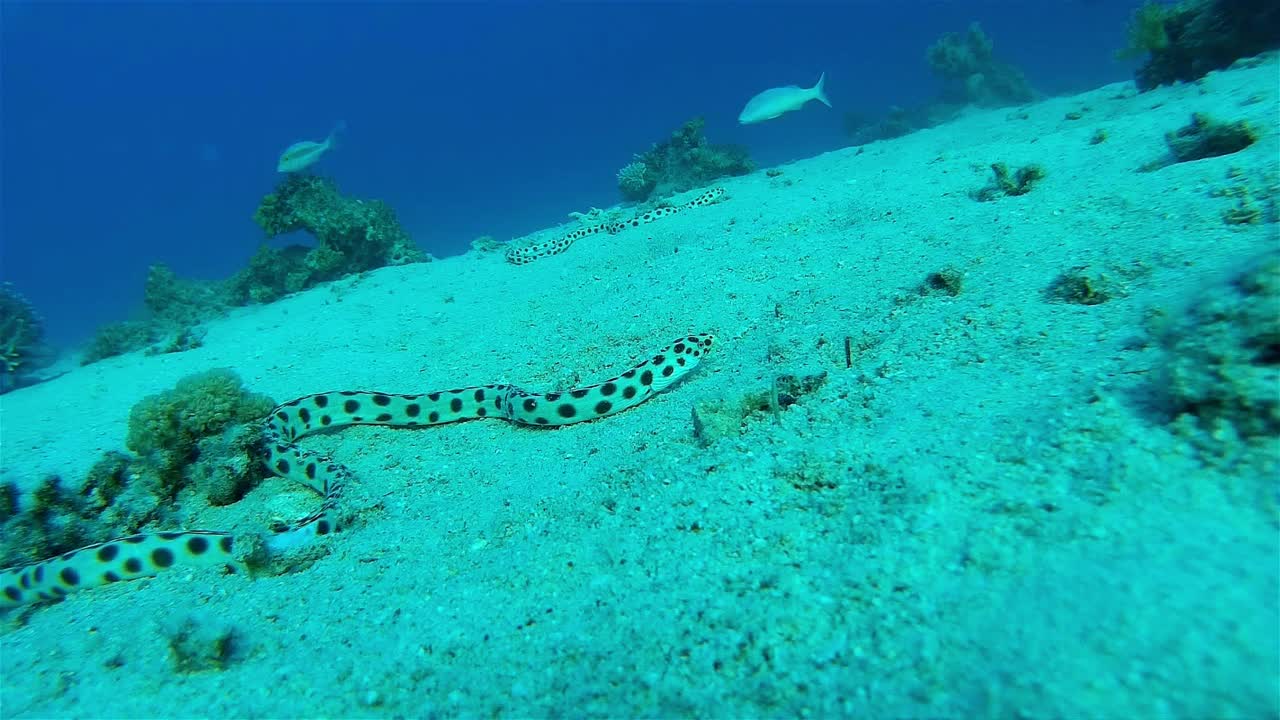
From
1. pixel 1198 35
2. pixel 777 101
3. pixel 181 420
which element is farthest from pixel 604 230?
pixel 1198 35

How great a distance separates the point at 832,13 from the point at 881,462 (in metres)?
127

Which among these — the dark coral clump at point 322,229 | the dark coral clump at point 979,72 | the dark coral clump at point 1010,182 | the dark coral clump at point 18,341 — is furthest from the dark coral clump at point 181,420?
the dark coral clump at point 979,72

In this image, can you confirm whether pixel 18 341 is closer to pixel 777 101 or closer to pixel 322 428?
pixel 322 428

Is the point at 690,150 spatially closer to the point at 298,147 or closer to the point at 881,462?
the point at 298,147

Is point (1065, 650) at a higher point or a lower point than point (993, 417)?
lower

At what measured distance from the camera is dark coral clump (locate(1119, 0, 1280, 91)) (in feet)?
32.0

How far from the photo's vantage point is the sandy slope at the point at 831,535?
5.69 feet

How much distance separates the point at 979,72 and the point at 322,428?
3413 centimetres

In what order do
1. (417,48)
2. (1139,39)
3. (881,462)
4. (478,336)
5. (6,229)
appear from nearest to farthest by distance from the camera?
1. (881,462)
2. (478,336)
3. (1139,39)
4. (6,229)
5. (417,48)

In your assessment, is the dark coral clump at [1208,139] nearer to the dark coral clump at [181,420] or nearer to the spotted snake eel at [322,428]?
the spotted snake eel at [322,428]

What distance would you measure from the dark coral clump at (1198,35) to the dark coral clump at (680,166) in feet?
34.3

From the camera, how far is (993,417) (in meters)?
2.87

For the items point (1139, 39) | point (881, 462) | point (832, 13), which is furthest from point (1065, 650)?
point (832, 13)

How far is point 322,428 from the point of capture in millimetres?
6059
